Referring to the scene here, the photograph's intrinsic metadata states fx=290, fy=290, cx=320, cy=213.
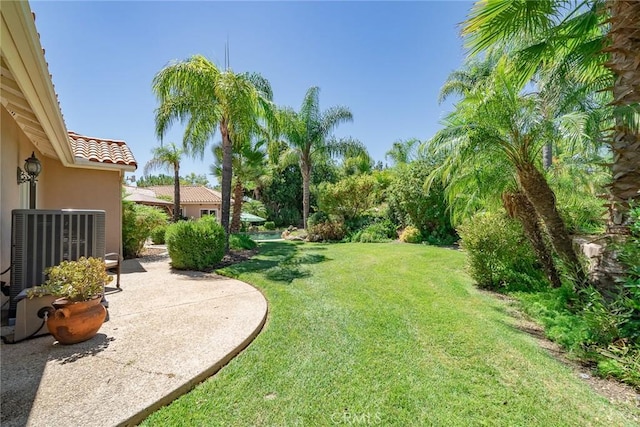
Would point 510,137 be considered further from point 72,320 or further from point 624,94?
point 72,320

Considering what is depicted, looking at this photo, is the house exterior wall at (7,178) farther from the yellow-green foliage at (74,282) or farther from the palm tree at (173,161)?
the palm tree at (173,161)

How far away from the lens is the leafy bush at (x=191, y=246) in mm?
9445

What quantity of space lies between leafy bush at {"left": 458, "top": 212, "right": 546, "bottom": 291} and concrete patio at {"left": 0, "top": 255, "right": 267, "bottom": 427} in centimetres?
596

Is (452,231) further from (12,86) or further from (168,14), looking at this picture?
(12,86)

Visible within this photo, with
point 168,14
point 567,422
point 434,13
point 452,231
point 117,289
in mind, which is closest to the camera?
point 567,422

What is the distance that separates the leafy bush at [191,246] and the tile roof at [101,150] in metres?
2.66

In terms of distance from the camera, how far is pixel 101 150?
33.1 ft

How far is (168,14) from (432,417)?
35.5 feet

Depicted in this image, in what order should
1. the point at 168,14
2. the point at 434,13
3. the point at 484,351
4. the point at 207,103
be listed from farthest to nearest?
1. the point at 207,103
2. the point at 434,13
3. the point at 168,14
4. the point at 484,351

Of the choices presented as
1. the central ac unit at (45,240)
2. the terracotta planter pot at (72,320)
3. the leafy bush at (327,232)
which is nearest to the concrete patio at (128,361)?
the terracotta planter pot at (72,320)

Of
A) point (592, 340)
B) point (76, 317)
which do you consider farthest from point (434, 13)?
point (76, 317)

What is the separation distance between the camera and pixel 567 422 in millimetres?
2828

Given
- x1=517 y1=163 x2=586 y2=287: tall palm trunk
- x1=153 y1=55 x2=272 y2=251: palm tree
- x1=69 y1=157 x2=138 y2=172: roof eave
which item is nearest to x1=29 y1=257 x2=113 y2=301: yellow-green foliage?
x1=69 y1=157 x2=138 y2=172: roof eave

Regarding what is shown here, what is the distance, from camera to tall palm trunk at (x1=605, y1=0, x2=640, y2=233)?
14.5 ft
